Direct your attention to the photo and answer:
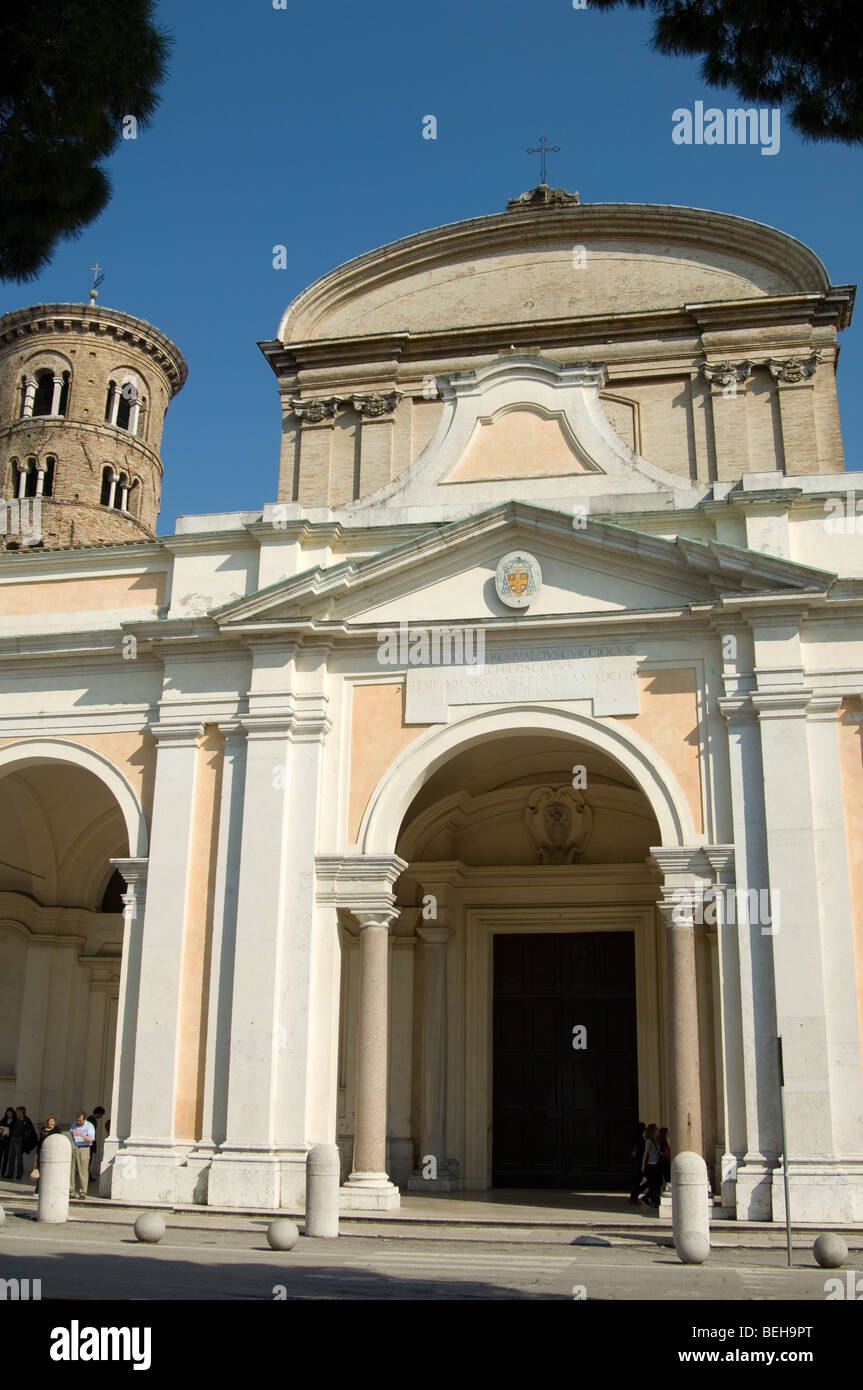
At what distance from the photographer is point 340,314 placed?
22781 millimetres

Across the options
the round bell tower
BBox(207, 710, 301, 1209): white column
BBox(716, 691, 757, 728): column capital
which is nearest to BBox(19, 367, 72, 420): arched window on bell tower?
the round bell tower

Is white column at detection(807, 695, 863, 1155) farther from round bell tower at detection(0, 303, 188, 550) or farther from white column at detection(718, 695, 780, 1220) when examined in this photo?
round bell tower at detection(0, 303, 188, 550)

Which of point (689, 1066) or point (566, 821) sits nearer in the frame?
point (689, 1066)

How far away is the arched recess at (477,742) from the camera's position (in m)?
15.7

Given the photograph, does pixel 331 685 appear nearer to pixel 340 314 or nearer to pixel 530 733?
Result: pixel 530 733

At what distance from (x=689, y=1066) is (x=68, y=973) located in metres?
10.5

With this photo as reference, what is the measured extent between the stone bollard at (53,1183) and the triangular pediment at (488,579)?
6307mm

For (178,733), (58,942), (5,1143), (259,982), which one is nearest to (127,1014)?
(259,982)

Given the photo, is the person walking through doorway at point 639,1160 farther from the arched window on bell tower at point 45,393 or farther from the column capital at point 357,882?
the arched window on bell tower at point 45,393

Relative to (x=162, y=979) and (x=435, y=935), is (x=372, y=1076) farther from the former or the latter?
(x=435, y=935)

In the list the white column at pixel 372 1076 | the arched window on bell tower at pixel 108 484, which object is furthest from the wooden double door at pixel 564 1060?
the arched window on bell tower at pixel 108 484

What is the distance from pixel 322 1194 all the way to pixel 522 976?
738cm

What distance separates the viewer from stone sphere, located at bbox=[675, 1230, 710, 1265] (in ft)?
37.3
